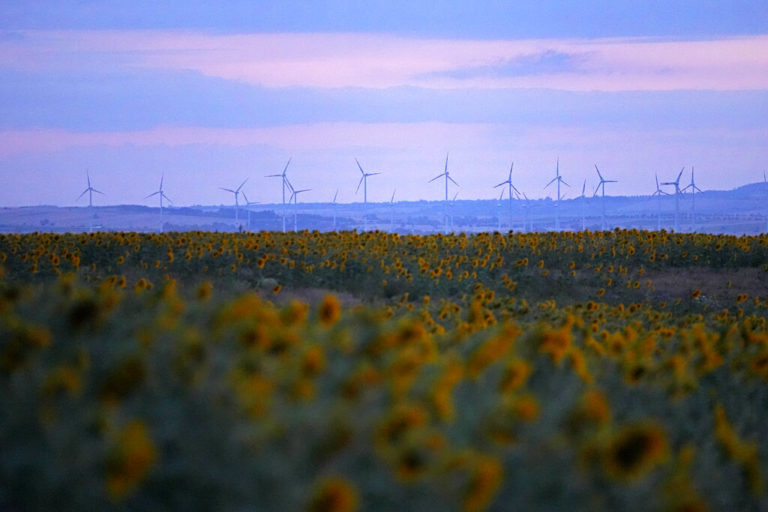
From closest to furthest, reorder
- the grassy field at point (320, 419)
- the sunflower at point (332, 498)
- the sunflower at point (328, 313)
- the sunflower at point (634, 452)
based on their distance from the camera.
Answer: the sunflower at point (332, 498) < the grassy field at point (320, 419) < the sunflower at point (634, 452) < the sunflower at point (328, 313)

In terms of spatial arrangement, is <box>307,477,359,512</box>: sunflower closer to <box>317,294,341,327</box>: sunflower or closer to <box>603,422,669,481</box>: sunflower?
<box>603,422,669,481</box>: sunflower

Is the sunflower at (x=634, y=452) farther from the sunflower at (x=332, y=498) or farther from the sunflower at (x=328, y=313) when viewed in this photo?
the sunflower at (x=328, y=313)

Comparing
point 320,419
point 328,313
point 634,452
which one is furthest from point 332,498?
point 328,313

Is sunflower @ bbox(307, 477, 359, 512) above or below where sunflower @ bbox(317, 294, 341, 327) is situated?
below

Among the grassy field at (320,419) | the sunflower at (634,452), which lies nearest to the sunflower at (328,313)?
the grassy field at (320,419)

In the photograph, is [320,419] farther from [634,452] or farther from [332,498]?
[634,452]

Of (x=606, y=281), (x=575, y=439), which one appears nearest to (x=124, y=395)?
(x=575, y=439)

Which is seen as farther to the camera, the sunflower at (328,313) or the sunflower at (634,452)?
the sunflower at (328,313)

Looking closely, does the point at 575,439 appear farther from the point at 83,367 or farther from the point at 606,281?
the point at 606,281

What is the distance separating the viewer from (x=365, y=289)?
690 inches

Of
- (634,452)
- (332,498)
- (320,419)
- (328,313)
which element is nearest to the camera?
(332,498)

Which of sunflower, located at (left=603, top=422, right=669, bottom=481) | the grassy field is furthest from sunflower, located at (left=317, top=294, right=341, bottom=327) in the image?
sunflower, located at (left=603, top=422, right=669, bottom=481)

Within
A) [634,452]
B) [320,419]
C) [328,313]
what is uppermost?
[328,313]

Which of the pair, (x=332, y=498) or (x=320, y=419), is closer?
(x=332, y=498)
